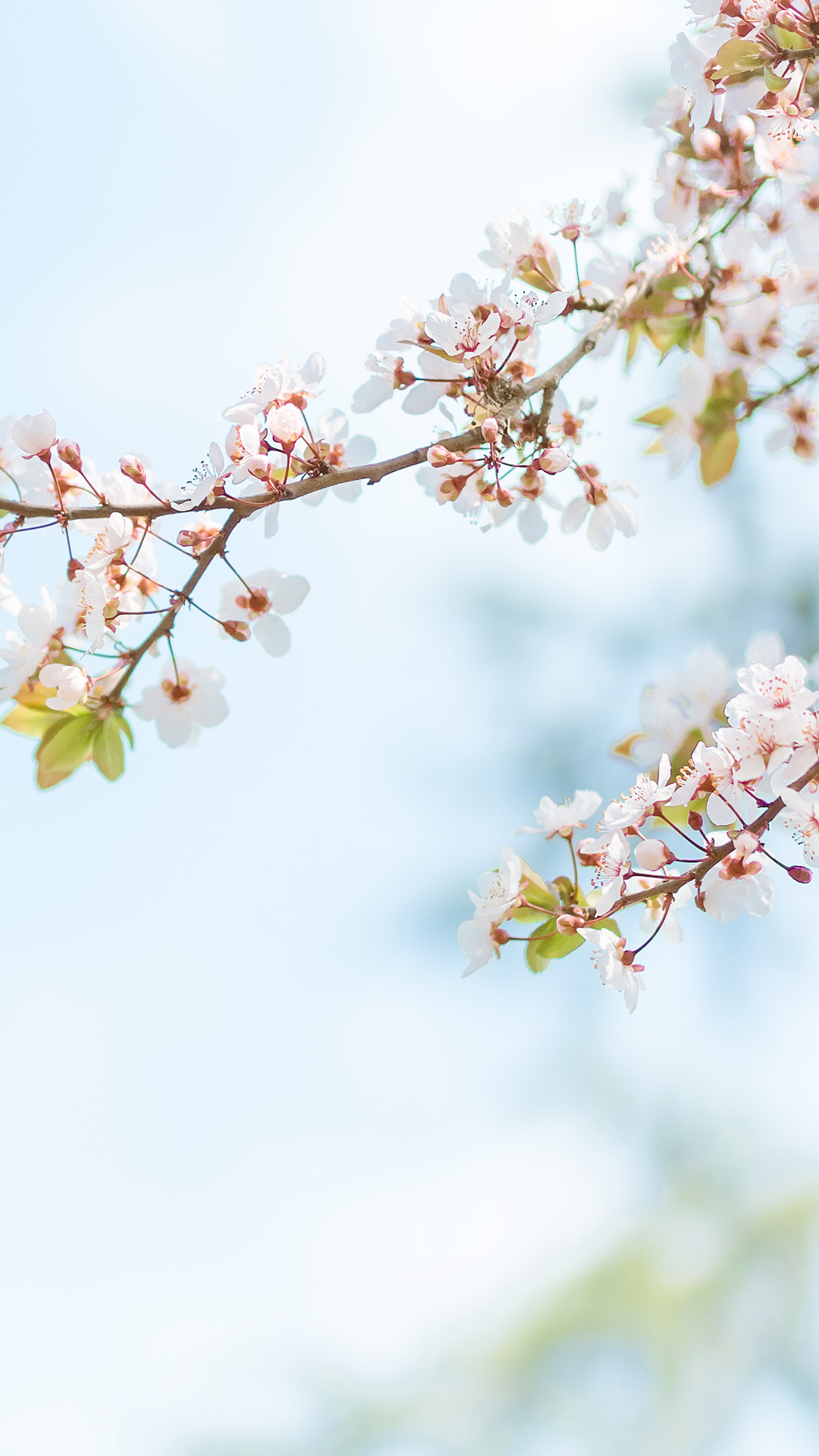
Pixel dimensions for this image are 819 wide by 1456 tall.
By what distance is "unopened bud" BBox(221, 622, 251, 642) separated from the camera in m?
1.00

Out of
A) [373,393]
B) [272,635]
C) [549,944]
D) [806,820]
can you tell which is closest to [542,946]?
[549,944]

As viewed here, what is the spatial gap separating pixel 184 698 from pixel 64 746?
0.14 metres

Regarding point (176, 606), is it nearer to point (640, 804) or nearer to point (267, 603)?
point (267, 603)

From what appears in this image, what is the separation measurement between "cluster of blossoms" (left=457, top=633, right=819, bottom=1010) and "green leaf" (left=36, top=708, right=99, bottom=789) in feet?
1.36

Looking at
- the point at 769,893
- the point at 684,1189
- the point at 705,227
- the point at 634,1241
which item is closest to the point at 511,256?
the point at 705,227

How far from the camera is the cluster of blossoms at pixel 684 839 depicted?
0.76 metres

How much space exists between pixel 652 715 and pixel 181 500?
0.80 meters

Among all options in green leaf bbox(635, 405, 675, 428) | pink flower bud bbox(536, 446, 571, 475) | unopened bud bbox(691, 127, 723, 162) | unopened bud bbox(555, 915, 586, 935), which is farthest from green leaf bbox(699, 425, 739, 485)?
unopened bud bbox(555, 915, 586, 935)

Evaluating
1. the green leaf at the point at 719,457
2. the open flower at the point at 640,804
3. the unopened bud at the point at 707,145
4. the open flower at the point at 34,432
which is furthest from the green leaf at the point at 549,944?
the unopened bud at the point at 707,145

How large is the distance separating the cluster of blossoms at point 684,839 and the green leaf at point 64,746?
0.41m

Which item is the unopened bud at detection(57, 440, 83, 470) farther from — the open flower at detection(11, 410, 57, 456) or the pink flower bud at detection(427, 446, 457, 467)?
the pink flower bud at detection(427, 446, 457, 467)

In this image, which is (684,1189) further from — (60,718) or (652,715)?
(60,718)

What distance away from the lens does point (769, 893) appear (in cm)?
76

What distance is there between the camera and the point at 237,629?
1.00m
